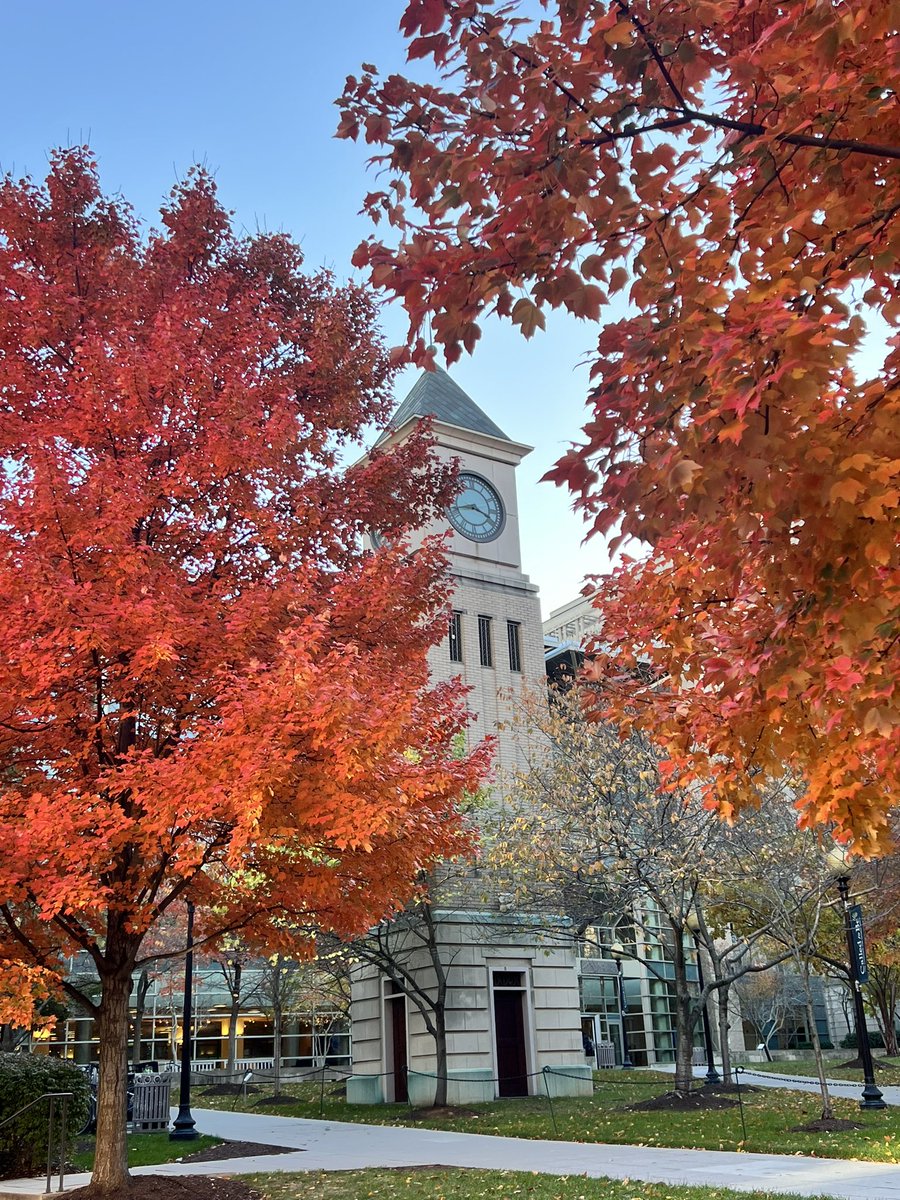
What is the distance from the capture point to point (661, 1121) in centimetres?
1756

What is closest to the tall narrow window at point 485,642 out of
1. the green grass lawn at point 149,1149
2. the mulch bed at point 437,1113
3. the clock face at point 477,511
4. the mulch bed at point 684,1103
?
the clock face at point 477,511

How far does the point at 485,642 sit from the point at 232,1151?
62.3ft

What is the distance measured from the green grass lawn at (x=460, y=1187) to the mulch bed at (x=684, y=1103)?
321 inches

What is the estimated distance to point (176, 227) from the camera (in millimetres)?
12734

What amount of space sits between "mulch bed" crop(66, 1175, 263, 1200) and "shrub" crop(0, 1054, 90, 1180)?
3264 millimetres

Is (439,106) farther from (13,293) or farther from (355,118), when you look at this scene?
(13,293)

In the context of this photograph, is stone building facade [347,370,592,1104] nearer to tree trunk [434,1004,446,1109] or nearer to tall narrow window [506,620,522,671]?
tall narrow window [506,620,522,671]

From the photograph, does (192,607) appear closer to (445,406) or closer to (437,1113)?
(437,1113)

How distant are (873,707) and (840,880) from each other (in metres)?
14.4

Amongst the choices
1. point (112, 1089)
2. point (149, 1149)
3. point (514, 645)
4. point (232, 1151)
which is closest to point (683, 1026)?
point (232, 1151)

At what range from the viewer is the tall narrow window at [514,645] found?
33.4 meters

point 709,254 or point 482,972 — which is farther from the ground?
point 709,254

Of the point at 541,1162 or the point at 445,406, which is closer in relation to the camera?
the point at 541,1162

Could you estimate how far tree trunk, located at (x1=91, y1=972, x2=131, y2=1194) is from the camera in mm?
10711
